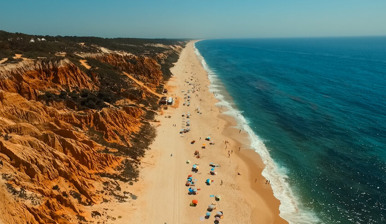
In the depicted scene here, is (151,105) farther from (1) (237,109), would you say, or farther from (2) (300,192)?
(2) (300,192)

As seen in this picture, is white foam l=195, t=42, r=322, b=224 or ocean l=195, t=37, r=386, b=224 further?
ocean l=195, t=37, r=386, b=224

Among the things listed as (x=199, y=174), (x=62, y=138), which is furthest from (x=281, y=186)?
(x=62, y=138)

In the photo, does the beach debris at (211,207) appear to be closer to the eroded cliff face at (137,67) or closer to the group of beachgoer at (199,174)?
the group of beachgoer at (199,174)

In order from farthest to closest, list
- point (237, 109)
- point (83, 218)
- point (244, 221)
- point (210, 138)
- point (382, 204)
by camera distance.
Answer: point (237, 109), point (210, 138), point (382, 204), point (244, 221), point (83, 218)

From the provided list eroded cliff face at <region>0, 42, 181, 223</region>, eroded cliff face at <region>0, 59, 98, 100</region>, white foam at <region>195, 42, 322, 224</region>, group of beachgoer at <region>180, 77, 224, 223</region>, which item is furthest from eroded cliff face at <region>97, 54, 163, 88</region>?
white foam at <region>195, 42, 322, 224</region>

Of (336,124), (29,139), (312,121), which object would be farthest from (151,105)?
(336,124)

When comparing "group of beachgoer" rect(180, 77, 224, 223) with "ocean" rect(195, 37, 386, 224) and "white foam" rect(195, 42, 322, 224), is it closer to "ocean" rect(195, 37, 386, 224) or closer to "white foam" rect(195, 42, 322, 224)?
"white foam" rect(195, 42, 322, 224)

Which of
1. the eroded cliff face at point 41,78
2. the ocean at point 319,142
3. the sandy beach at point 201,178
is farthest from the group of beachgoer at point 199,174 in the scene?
the eroded cliff face at point 41,78
